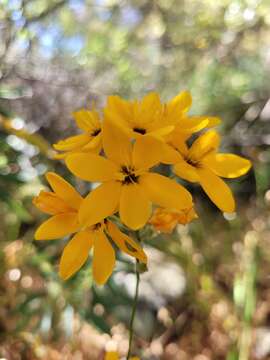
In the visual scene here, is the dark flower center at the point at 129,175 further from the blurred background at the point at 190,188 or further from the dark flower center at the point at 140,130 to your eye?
the blurred background at the point at 190,188

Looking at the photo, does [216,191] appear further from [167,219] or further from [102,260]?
[102,260]

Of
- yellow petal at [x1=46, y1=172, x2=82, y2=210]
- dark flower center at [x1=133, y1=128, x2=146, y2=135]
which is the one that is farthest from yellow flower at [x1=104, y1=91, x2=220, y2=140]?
yellow petal at [x1=46, y1=172, x2=82, y2=210]

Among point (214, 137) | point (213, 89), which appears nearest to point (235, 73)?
point (213, 89)

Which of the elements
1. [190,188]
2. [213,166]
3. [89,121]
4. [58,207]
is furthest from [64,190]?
[190,188]

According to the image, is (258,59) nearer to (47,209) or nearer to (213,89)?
(213,89)

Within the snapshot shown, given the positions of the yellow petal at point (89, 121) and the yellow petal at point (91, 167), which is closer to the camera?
the yellow petal at point (91, 167)

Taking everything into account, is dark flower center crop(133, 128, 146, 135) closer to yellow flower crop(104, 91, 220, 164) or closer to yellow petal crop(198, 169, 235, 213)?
yellow flower crop(104, 91, 220, 164)

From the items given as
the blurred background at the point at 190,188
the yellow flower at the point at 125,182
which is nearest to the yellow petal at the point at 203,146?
the yellow flower at the point at 125,182
